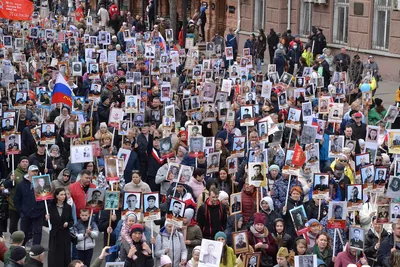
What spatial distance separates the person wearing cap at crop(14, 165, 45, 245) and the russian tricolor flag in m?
5.87

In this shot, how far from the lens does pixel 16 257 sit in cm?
970

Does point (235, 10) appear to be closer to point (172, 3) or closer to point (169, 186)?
point (172, 3)

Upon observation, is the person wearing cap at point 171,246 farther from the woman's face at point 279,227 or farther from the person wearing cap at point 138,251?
the woman's face at point 279,227

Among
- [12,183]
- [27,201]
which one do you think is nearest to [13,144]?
[12,183]

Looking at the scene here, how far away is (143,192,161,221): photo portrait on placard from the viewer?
11.7 meters

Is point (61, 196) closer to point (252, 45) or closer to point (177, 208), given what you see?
point (177, 208)

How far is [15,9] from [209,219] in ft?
49.9

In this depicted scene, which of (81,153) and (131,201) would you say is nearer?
(131,201)

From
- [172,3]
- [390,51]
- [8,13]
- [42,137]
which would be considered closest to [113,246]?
[42,137]

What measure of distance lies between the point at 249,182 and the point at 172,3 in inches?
961

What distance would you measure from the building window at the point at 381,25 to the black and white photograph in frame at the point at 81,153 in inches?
671

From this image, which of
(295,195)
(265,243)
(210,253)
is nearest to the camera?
(210,253)

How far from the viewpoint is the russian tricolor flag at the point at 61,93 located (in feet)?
62.1

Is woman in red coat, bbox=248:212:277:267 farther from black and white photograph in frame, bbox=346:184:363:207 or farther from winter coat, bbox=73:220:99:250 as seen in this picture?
winter coat, bbox=73:220:99:250
